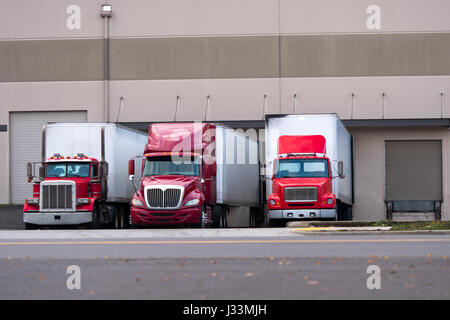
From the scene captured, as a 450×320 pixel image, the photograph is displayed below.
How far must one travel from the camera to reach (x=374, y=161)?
42.3m

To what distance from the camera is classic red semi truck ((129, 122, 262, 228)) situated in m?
26.4

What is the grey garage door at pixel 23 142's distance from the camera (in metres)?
43.4

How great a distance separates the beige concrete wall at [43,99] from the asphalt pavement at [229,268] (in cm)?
2453

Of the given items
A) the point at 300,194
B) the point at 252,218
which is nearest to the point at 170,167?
the point at 300,194

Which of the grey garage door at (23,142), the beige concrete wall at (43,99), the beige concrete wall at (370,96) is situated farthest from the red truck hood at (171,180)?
the grey garage door at (23,142)

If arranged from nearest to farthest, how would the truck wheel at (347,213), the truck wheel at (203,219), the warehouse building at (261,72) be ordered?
1. the truck wheel at (203,219)
2. the truck wheel at (347,213)
3. the warehouse building at (261,72)

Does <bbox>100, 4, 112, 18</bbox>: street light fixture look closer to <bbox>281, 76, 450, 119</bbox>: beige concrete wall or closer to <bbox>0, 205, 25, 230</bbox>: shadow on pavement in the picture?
<bbox>281, 76, 450, 119</bbox>: beige concrete wall

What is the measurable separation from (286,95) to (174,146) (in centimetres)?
1491

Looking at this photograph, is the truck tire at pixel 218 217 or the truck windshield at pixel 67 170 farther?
the truck windshield at pixel 67 170

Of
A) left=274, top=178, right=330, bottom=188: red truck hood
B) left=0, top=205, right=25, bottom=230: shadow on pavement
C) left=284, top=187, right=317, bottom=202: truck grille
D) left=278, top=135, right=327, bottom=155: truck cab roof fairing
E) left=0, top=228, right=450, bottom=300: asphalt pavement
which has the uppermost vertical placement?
left=278, top=135, right=327, bottom=155: truck cab roof fairing

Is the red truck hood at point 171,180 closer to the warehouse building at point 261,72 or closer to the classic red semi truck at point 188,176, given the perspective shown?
the classic red semi truck at point 188,176

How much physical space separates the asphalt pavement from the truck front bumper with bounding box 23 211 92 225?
9.53 meters

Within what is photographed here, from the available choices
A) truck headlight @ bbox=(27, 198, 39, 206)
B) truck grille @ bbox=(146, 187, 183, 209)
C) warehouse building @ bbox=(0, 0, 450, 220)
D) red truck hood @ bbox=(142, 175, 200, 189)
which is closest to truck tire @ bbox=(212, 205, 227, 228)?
red truck hood @ bbox=(142, 175, 200, 189)
